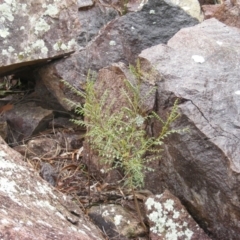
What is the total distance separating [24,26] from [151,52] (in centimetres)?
112

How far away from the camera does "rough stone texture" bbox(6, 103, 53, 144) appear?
3.87 m

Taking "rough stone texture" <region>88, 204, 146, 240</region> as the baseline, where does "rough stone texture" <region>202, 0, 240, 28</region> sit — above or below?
above

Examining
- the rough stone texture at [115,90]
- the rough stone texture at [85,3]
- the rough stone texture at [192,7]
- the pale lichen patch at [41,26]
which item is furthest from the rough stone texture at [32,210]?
the rough stone texture at [192,7]

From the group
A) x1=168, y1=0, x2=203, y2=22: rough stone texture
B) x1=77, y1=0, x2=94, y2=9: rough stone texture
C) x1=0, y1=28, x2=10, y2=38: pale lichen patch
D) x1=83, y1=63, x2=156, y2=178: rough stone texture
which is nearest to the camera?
x1=83, y1=63, x2=156, y2=178: rough stone texture

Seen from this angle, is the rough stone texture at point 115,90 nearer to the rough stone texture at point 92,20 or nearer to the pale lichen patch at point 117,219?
the pale lichen patch at point 117,219

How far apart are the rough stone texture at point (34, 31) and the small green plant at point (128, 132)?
995mm

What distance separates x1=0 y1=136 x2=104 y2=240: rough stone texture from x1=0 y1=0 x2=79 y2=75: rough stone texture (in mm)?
1101

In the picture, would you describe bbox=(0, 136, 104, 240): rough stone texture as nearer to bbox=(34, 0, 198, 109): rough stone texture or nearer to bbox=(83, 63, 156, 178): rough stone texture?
bbox=(83, 63, 156, 178): rough stone texture

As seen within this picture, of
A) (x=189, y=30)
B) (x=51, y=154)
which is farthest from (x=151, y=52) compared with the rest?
(x=51, y=154)

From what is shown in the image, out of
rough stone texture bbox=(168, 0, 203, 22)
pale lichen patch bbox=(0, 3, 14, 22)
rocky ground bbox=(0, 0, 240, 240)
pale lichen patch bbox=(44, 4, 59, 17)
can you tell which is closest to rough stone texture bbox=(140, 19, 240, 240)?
rocky ground bbox=(0, 0, 240, 240)

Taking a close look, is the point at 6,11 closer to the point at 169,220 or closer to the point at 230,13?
the point at 230,13

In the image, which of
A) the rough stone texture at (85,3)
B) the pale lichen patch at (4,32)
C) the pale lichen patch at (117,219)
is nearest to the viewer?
the pale lichen patch at (117,219)

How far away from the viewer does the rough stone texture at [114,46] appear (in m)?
4.02

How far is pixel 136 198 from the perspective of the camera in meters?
3.02
